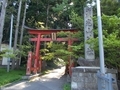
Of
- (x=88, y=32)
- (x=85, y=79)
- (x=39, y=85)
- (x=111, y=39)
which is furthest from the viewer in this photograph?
(x=39, y=85)

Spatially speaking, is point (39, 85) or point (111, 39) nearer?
point (111, 39)

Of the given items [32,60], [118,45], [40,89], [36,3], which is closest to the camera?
[118,45]

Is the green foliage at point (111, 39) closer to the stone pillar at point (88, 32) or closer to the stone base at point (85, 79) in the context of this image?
the stone base at point (85, 79)

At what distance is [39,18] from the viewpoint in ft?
70.9

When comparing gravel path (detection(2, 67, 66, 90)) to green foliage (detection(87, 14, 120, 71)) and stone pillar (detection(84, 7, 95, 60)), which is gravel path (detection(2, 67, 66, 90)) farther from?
green foliage (detection(87, 14, 120, 71))

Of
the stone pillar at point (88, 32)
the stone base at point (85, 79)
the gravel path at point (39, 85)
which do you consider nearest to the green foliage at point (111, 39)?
the stone base at point (85, 79)

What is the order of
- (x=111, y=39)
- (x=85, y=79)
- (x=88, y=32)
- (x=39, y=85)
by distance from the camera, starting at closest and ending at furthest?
(x=111, y=39)
(x=85, y=79)
(x=88, y=32)
(x=39, y=85)

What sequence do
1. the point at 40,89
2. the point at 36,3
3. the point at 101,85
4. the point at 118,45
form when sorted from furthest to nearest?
the point at 36,3 < the point at 40,89 < the point at 118,45 < the point at 101,85

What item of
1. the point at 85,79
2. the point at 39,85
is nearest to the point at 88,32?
the point at 85,79

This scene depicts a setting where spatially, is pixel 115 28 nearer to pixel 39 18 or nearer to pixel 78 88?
pixel 78 88

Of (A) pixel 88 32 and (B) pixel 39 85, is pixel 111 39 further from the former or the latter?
(B) pixel 39 85

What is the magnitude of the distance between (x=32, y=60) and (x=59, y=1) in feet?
32.7

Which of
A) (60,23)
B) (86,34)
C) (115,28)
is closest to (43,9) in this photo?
(60,23)

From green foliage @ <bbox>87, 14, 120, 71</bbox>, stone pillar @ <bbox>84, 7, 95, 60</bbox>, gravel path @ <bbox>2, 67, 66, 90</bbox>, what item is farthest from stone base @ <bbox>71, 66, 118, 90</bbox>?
gravel path @ <bbox>2, 67, 66, 90</bbox>
